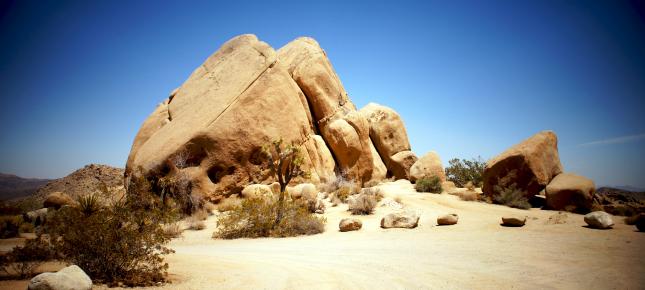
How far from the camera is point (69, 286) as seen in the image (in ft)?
12.8

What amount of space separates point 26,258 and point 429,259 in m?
7.00

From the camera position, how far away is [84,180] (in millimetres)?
28438

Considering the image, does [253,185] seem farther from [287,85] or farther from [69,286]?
[69,286]

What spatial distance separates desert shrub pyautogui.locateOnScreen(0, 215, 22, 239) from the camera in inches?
421

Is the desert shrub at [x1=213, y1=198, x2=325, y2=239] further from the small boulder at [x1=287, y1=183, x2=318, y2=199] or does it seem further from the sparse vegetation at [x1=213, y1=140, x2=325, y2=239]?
the small boulder at [x1=287, y1=183, x2=318, y2=199]

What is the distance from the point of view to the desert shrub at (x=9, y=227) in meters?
10.7

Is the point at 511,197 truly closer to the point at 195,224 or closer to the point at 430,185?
the point at 430,185

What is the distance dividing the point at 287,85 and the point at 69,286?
1562 cm

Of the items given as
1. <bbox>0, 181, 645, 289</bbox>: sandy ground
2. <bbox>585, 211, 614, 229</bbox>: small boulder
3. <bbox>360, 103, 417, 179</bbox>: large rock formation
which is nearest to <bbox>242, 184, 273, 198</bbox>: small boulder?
<bbox>0, 181, 645, 289</bbox>: sandy ground

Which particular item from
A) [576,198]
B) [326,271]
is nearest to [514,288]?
[326,271]

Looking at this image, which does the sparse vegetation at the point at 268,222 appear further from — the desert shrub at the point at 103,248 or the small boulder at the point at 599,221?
the small boulder at the point at 599,221

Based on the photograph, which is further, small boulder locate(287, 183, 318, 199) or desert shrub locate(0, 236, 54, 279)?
small boulder locate(287, 183, 318, 199)

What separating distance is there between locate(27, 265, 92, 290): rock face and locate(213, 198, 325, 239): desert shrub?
6228mm

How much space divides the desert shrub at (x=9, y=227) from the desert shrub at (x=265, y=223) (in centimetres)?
678
